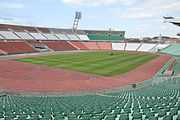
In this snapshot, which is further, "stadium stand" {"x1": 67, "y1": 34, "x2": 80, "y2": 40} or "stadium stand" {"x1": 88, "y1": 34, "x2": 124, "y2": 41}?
"stadium stand" {"x1": 88, "y1": 34, "x2": 124, "y2": 41}

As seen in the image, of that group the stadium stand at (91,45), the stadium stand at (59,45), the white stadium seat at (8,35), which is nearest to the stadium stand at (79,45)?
the stadium stand at (91,45)

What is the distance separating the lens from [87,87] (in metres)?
26.5

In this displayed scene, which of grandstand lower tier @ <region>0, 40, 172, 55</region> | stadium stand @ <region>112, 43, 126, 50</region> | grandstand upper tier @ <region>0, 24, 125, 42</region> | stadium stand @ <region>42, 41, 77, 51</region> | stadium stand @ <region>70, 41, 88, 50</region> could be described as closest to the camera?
grandstand lower tier @ <region>0, 40, 172, 55</region>

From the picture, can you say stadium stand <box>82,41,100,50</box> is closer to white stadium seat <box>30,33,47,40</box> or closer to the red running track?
white stadium seat <box>30,33,47,40</box>

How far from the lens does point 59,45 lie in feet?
266

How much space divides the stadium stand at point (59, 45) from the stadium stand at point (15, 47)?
8.69 meters

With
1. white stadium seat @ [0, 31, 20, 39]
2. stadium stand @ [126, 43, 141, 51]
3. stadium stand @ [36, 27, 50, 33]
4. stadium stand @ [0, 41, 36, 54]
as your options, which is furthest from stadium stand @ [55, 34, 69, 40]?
stadium stand @ [126, 43, 141, 51]

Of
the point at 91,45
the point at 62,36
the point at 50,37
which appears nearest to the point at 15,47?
the point at 50,37

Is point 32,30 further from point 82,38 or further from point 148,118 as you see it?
point 148,118

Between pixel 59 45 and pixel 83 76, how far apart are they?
49830 mm

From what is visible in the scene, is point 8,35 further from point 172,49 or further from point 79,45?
Result: point 172,49

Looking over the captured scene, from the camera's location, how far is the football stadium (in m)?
10.3

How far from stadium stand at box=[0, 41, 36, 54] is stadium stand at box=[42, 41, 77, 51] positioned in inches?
342

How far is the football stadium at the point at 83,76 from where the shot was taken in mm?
10328
